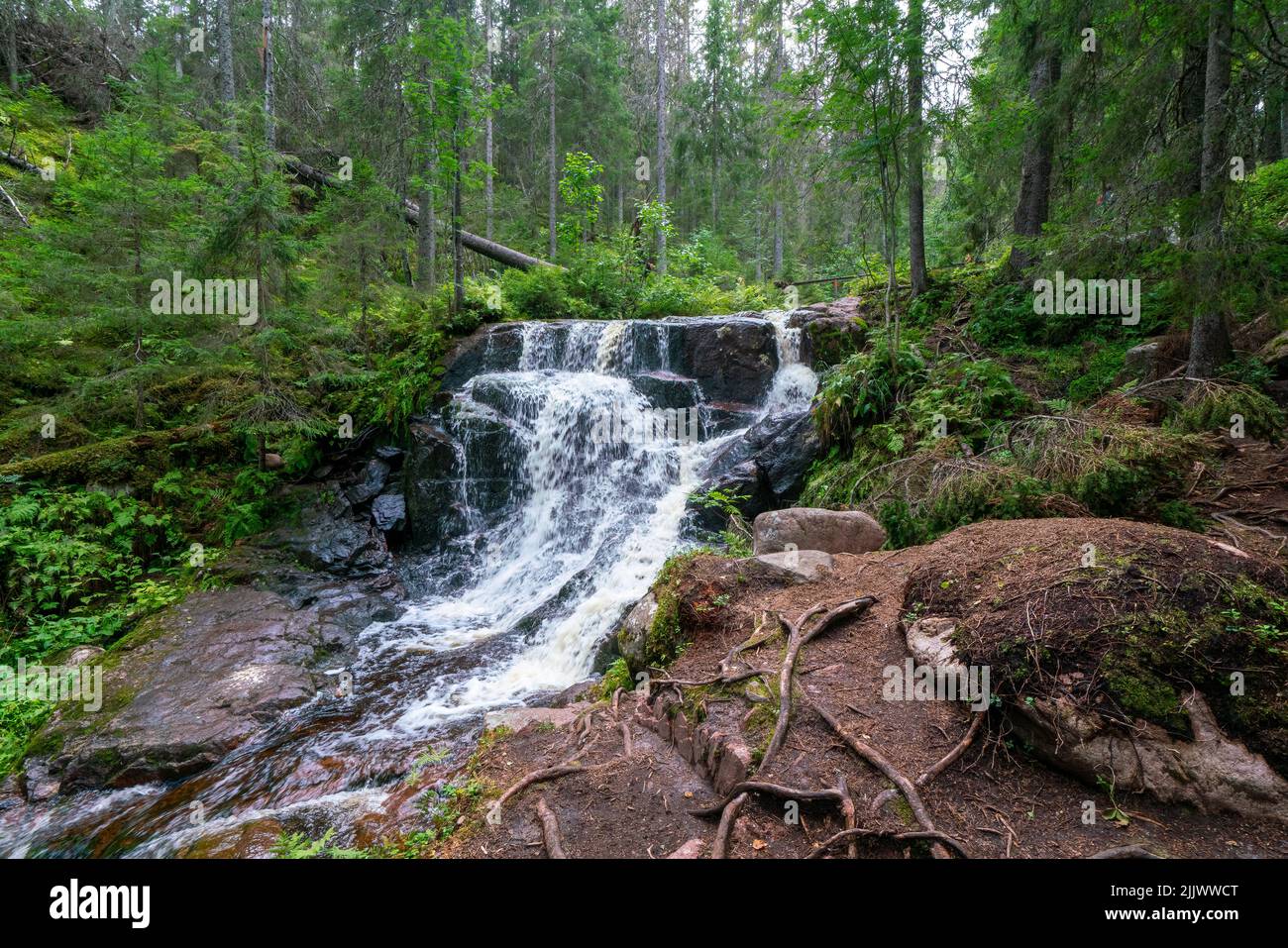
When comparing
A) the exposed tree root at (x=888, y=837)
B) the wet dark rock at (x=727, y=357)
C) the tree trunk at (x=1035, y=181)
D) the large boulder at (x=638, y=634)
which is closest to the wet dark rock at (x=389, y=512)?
the wet dark rock at (x=727, y=357)

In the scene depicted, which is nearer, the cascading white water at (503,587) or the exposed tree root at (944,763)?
the exposed tree root at (944,763)

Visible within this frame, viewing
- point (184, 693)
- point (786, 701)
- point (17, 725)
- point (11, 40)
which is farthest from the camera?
point (11, 40)

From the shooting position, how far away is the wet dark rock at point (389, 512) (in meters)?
9.83

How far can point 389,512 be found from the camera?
32.7ft

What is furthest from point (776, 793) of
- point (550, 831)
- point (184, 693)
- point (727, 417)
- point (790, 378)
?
point (790, 378)

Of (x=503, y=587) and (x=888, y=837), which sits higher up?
(x=888, y=837)

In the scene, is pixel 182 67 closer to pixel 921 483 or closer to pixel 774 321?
pixel 774 321

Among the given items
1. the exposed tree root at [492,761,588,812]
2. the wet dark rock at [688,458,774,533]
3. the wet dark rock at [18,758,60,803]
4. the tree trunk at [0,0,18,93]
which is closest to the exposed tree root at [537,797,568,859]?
the exposed tree root at [492,761,588,812]

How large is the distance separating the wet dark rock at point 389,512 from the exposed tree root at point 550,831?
7860 mm

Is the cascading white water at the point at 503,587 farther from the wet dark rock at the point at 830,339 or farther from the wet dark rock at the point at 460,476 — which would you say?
the wet dark rock at the point at 830,339

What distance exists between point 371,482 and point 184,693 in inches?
197

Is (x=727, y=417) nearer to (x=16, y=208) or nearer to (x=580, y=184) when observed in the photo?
(x=580, y=184)
